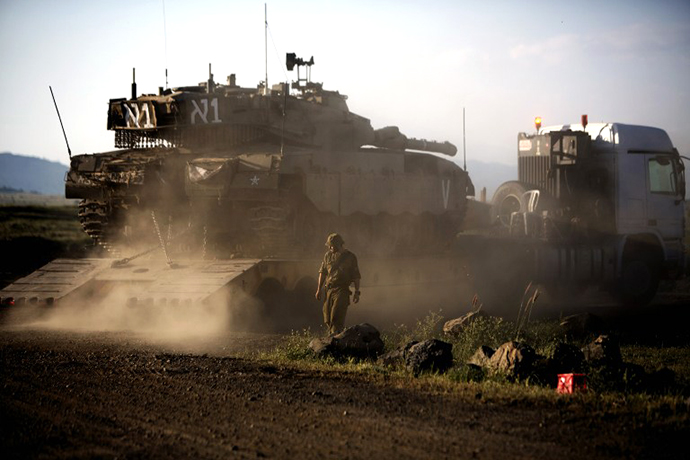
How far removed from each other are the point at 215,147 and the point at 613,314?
849cm

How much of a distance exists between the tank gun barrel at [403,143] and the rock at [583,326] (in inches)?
262

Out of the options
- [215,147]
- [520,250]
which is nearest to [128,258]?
[215,147]

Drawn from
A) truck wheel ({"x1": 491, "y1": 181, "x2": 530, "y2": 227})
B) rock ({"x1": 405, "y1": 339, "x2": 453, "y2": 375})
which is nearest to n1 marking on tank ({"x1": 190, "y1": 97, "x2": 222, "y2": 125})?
truck wheel ({"x1": 491, "y1": 181, "x2": 530, "y2": 227})

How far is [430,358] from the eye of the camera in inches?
415

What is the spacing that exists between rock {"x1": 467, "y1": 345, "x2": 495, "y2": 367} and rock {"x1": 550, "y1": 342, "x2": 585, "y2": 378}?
30.3 inches

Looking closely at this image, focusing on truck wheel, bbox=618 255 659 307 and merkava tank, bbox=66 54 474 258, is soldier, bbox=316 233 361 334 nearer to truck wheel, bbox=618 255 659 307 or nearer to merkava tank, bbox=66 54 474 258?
merkava tank, bbox=66 54 474 258

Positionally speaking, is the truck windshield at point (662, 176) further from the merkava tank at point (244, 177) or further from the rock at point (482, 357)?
the rock at point (482, 357)

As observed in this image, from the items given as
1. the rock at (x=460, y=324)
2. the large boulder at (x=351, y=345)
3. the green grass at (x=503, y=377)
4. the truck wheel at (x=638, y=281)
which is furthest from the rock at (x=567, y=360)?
the truck wheel at (x=638, y=281)

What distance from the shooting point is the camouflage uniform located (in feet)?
43.9

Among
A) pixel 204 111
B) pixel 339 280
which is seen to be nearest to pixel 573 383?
pixel 339 280

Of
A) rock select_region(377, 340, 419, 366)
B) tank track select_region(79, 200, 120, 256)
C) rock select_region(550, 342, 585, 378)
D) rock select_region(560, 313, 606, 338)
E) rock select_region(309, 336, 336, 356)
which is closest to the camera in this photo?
rock select_region(550, 342, 585, 378)

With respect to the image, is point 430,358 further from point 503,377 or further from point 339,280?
point 339,280

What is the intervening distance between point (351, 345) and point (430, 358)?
60.9 inches

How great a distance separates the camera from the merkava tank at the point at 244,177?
1597 centimetres
